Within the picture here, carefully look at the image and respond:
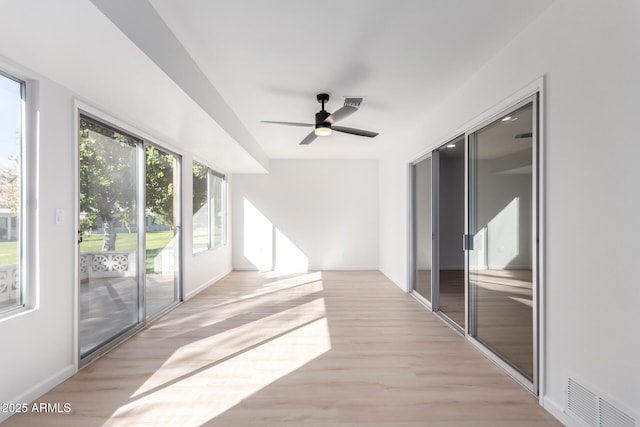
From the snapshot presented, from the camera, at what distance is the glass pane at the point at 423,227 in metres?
4.44

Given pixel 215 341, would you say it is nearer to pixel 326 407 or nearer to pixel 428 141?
pixel 326 407

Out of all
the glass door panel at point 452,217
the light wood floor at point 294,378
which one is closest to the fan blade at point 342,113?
the light wood floor at point 294,378

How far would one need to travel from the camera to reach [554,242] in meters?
1.95

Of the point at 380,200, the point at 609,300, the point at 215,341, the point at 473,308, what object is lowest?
the point at 215,341

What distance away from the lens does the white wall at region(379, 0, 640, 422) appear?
149cm

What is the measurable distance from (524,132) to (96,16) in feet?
9.22

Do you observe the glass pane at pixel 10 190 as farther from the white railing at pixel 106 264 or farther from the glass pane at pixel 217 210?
the glass pane at pixel 217 210

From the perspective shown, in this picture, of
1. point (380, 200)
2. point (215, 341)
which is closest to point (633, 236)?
point (215, 341)

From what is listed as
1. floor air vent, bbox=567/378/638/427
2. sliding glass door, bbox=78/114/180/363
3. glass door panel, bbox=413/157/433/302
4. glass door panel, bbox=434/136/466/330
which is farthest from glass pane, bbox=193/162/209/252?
floor air vent, bbox=567/378/638/427

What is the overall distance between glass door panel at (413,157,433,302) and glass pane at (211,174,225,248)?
12.4 ft

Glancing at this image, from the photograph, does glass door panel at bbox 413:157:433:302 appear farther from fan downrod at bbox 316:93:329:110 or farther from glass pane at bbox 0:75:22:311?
glass pane at bbox 0:75:22:311

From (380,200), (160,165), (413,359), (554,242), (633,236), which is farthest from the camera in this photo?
(380,200)

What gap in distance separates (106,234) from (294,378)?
2.24 meters

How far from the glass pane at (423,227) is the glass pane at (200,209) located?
3610 mm
